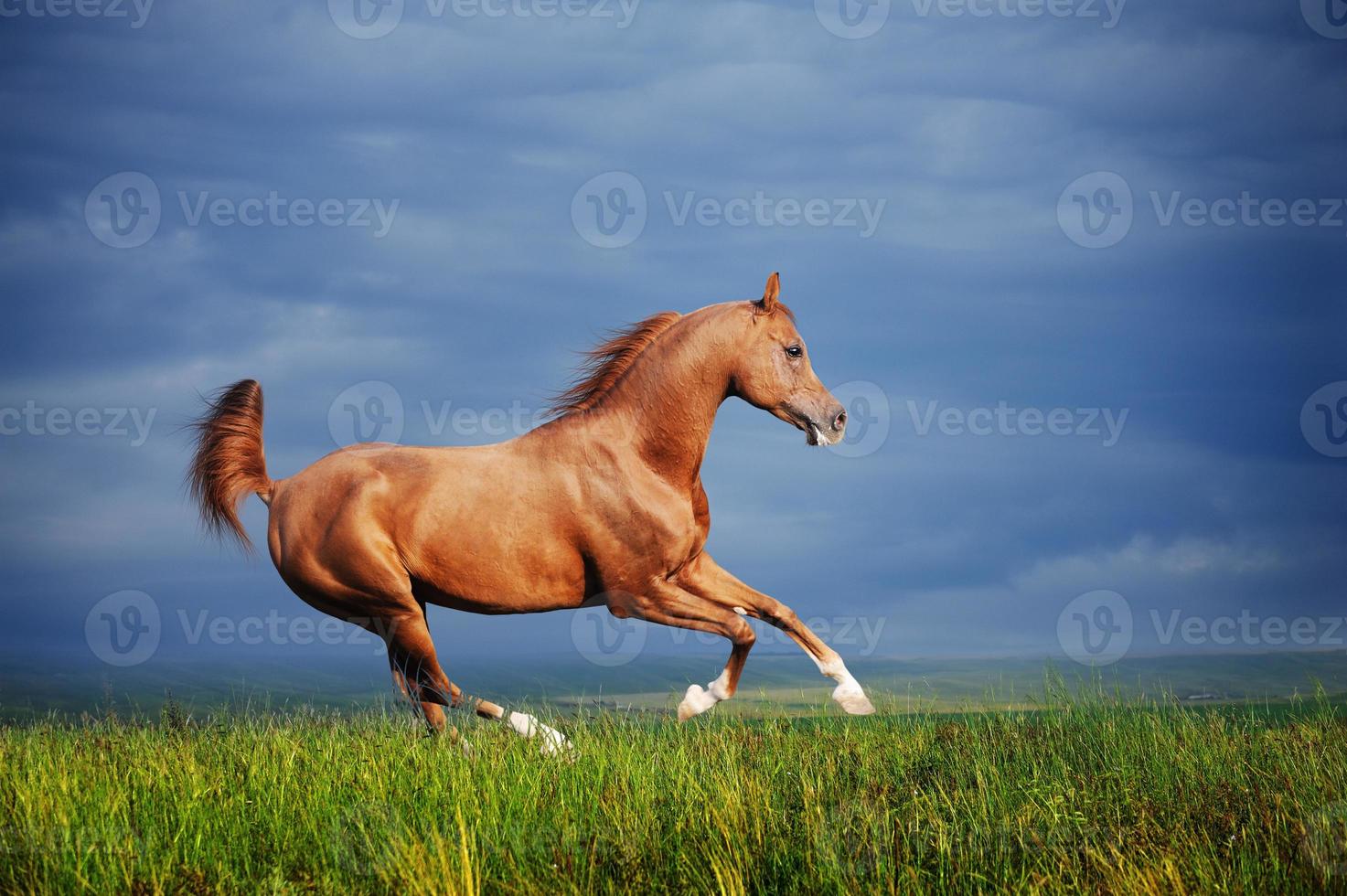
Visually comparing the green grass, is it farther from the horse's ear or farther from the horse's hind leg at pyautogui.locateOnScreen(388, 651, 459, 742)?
the horse's ear

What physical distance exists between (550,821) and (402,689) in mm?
3147

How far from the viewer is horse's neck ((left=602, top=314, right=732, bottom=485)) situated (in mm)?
7738

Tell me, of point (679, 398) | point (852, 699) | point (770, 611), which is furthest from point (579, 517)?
point (852, 699)

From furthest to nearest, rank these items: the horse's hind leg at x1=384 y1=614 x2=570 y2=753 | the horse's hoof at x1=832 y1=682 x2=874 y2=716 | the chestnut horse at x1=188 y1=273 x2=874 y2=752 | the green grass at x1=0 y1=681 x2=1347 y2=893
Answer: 1. the horse's hind leg at x1=384 y1=614 x2=570 y2=753
2. the chestnut horse at x1=188 y1=273 x2=874 y2=752
3. the horse's hoof at x1=832 y1=682 x2=874 y2=716
4. the green grass at x1=0 y1=681 x2=1347 y2=893

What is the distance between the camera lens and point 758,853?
461cm

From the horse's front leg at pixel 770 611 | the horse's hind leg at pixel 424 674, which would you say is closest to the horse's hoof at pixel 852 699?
the horse's front leg at pixel 770 611

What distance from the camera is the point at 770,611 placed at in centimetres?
793

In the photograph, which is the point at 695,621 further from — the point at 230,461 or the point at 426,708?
the point at 230,461

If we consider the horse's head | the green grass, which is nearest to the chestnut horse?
the horse's head

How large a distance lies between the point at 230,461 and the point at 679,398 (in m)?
3.52

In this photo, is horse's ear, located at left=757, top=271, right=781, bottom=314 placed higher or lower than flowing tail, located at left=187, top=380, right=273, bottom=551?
higher

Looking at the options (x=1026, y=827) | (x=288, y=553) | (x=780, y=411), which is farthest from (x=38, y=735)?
(x=1026, y=827)

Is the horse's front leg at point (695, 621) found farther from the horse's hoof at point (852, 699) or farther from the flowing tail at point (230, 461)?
the flowing tail at point (230, 461)

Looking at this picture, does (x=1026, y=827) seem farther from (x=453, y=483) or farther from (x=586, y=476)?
(x=453, y=483)
